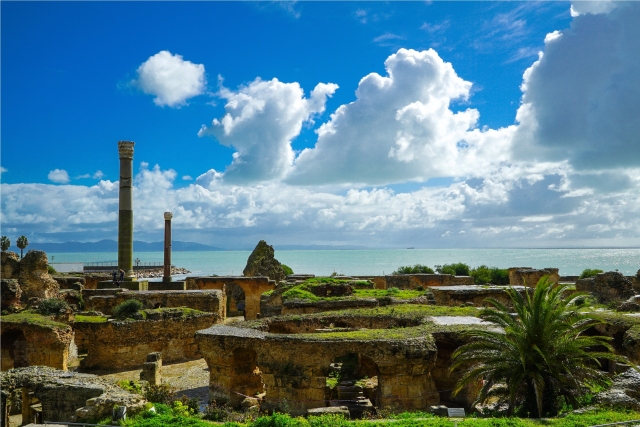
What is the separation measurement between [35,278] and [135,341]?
1063 centimetres

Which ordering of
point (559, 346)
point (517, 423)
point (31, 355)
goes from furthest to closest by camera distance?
point (31, 355) → point (559, 346) → point (517, 423)

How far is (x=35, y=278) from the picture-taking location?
29.9 meters

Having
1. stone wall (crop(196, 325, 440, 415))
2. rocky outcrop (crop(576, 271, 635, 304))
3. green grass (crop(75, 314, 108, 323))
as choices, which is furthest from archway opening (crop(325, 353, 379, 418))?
rocky outcrop (crop(576, 271, 635, 304))

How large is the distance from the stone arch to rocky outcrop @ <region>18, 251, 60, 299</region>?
28.1 feet

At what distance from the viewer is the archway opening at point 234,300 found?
143 ft

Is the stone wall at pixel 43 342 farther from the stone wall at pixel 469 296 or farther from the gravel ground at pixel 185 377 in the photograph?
the stone wall at pixel 469 296

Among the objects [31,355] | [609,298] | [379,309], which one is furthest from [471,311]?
[31,355]

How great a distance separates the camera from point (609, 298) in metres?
27.4

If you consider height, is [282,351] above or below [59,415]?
above

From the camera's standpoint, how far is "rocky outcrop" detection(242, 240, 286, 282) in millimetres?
46312

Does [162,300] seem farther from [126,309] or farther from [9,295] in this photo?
[9,295]

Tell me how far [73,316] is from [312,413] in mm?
15773

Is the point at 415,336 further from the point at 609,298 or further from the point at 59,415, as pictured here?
the point at 609,298

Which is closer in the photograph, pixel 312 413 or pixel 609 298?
pixel 312 413
